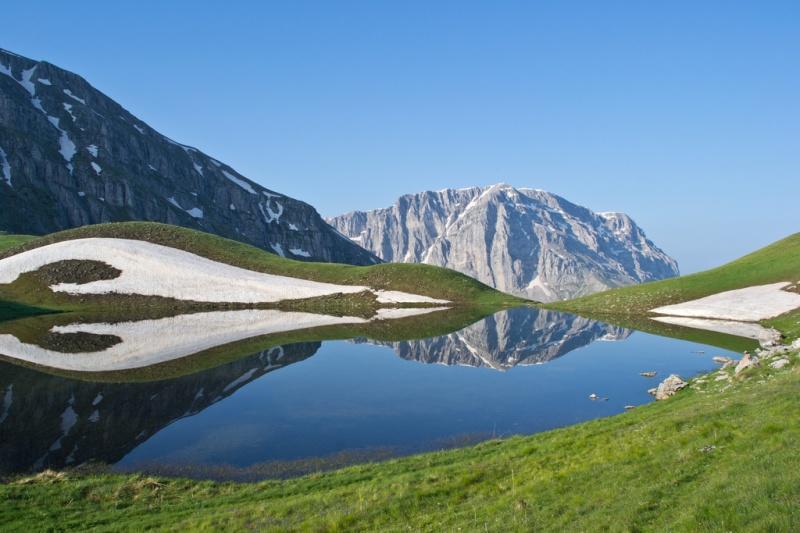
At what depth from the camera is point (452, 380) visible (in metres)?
42.1

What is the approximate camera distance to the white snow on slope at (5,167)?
176m

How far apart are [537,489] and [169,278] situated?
95549 millimetres

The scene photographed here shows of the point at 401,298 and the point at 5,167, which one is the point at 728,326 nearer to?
the point at 401,298

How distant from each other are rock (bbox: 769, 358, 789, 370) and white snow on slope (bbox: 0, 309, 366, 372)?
46968mm

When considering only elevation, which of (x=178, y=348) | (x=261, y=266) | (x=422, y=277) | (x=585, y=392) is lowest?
(x=585, y=392)

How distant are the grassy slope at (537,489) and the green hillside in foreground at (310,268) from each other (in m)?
79.6

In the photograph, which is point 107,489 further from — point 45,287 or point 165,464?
point 45,287

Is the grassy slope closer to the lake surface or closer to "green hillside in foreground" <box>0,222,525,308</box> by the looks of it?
the lake surface

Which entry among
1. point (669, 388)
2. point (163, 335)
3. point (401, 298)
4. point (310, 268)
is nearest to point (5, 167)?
point (310, 268)

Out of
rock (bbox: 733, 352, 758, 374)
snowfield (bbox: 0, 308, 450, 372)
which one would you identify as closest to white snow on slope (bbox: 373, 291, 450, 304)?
snowfield (bbox: 0, 308, 450, 372)

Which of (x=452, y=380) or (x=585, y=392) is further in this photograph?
(x=452, y=380)

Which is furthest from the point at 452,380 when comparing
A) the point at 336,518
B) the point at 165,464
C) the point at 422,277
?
the point at 422,277

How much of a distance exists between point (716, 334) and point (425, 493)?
57.2m

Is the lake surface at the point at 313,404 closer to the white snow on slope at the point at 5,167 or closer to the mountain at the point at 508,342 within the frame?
the mountain at the point at 508,342
